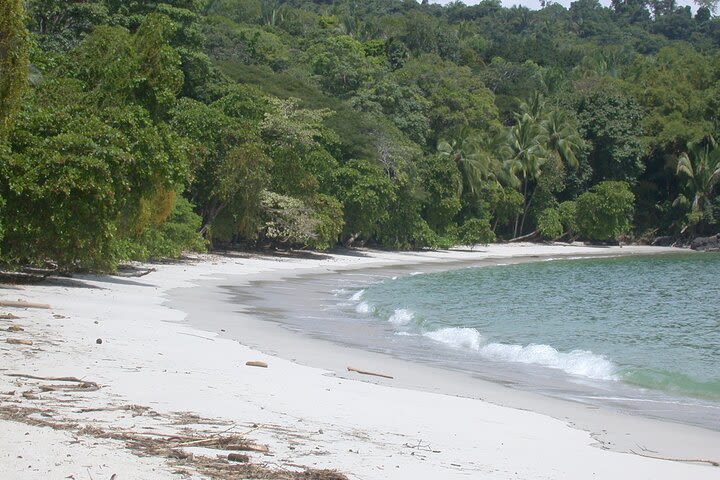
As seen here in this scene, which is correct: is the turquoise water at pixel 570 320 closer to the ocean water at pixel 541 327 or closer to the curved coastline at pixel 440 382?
the ocean water at pixel 541 327

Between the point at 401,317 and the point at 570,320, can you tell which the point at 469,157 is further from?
the point at 401,317

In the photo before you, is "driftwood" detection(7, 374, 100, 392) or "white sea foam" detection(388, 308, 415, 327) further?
"white sea foam" detection(388, 308, 415, 327)

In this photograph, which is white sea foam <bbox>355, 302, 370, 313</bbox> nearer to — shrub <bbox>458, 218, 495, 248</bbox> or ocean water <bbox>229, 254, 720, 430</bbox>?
ocean water <bbox>229, 254, 720, 430</bbox>

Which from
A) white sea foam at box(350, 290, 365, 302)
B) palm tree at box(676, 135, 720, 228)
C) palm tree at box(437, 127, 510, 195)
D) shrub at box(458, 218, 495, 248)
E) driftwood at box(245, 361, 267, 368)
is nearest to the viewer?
driftwood at box(245, 361, 267, 368)

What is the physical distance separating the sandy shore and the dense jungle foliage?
3923mm

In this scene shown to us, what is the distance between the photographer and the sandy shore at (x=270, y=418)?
6125mm

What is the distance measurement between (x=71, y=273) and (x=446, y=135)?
42.3m

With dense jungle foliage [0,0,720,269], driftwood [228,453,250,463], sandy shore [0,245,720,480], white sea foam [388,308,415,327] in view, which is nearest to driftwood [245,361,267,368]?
sandy shore [0,245,720,480]

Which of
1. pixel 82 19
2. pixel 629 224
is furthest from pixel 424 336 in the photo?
pixel 629 224

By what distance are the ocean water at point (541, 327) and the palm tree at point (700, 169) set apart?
1194 inches

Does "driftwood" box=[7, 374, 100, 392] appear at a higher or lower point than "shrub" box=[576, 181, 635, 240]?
→ lower

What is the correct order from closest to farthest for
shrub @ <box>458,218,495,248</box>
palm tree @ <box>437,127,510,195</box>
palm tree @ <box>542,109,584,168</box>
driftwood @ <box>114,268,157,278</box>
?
1. driftwood @ <box>114,268,157,278</box>
2. palm tree @ <box>437,127,510,195</box>
3. shrub @ <box>458,218,495,248</box>
4. palm tree @ <box>542,109,584,168</box>

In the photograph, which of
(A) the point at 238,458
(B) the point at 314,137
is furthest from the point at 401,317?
(B) the point at 314,137

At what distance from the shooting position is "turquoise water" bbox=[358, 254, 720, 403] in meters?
14.8
